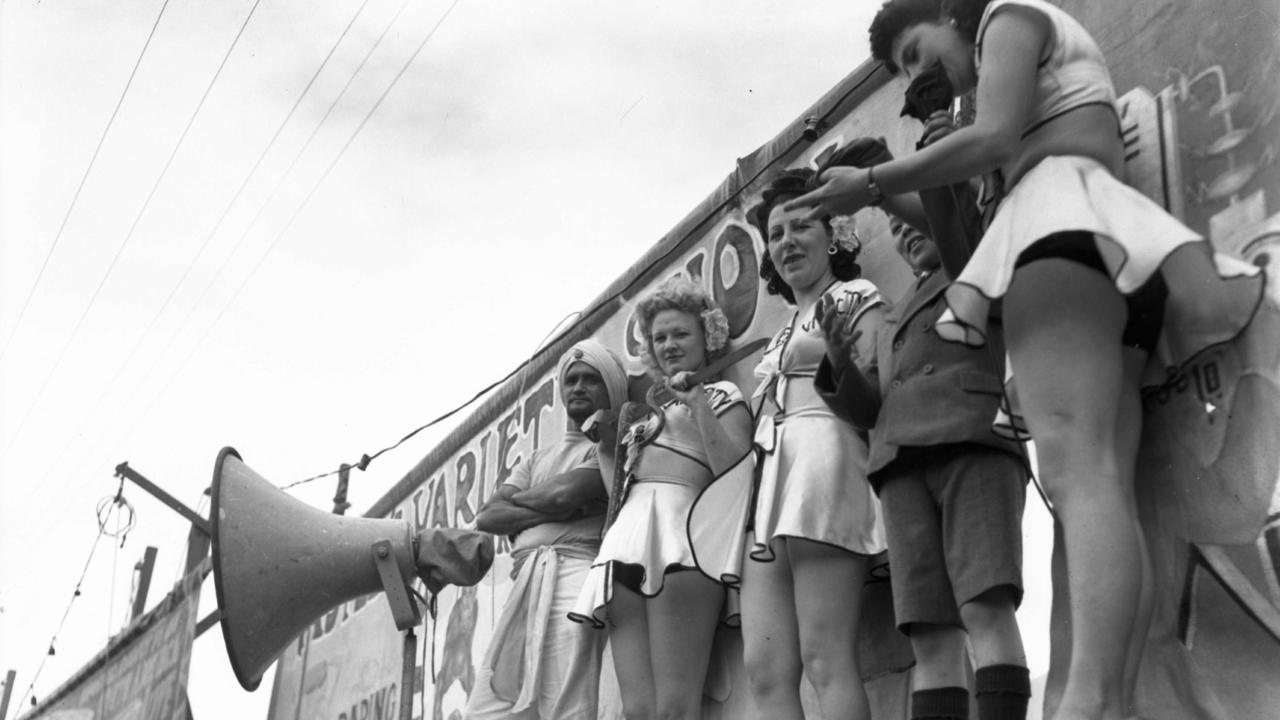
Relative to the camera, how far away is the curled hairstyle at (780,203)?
16.8ft

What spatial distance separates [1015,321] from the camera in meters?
3.43

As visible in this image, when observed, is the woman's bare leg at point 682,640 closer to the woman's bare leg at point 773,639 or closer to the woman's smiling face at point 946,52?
the woman's bare leg at point 773,639

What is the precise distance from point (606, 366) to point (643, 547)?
1315 mm

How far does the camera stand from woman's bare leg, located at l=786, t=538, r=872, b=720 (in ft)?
13.7

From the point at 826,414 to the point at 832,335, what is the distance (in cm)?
66

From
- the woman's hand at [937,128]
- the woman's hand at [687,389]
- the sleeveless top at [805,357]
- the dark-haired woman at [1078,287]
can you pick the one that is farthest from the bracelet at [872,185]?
the woman's hand at [687,389]

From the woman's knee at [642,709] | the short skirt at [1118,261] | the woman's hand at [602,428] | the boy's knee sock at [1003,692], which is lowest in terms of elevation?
the boy's knee sock at [1003,692]

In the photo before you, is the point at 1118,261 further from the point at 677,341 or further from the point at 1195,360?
the point at 677,341

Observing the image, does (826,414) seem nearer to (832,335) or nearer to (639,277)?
(832,335)

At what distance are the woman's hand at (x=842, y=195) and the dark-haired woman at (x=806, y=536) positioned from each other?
16.5 inches

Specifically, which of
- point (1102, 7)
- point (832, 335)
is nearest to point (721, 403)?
point (832, 335)

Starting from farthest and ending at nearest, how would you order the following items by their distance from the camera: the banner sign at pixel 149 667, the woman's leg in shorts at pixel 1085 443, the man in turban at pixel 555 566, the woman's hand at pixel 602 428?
the banner sign at pixel 149 667, the woman's hand at pixel 602 428, the man in turban at pixel 555 566, the woman's leg in shorts at pixel 1085 443

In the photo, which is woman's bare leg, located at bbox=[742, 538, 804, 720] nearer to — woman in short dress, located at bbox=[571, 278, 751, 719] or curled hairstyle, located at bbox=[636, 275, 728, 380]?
woman in short dress, located at bbox=[571, 278, 751, 719]

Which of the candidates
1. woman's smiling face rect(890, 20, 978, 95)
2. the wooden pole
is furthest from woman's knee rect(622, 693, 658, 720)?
the wooden pole
